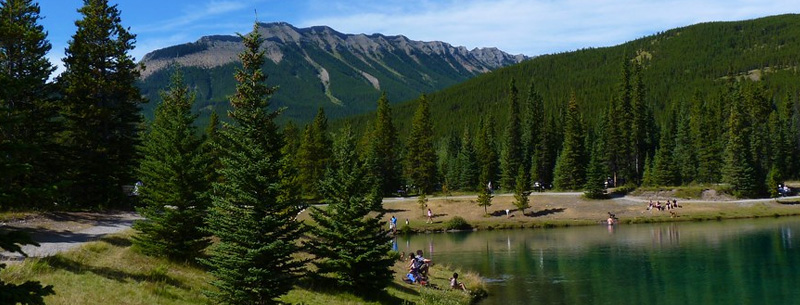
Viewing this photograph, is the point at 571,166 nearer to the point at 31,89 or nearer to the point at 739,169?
the point at 739,169

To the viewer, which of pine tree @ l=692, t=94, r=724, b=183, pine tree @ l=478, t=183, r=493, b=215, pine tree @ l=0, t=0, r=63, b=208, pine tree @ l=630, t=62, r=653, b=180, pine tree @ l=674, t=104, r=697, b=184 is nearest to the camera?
pine tree @ l=0, t=0, r=63, b=208

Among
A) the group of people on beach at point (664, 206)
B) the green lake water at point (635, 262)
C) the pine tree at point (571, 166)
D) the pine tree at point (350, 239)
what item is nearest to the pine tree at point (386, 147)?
the green lake water at point (635, 262)

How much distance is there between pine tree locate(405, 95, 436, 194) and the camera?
3735 inches

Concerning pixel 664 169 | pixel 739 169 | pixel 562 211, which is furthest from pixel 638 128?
pixel 562 211

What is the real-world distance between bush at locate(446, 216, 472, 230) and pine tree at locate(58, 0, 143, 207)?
45045 mm

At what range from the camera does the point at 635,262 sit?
44.4 m

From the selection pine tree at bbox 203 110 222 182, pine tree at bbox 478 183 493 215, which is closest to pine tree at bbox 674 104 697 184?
pine tree at bbox 478 183 493 215

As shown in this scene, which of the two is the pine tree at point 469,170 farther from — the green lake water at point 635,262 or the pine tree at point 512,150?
the green lake water at point 635,262

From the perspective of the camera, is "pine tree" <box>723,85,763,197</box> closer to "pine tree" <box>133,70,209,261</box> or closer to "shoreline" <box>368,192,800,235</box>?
"shoreline" <box>368,192,800,235</box>

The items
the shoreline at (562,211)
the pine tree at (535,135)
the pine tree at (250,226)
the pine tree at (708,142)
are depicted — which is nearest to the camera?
the pine tree at (250,226)

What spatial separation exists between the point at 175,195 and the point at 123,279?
4.81m

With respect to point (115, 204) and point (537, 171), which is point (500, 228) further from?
point (115, 204)

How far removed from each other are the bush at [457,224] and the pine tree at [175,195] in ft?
170

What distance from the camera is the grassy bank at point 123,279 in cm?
1766
